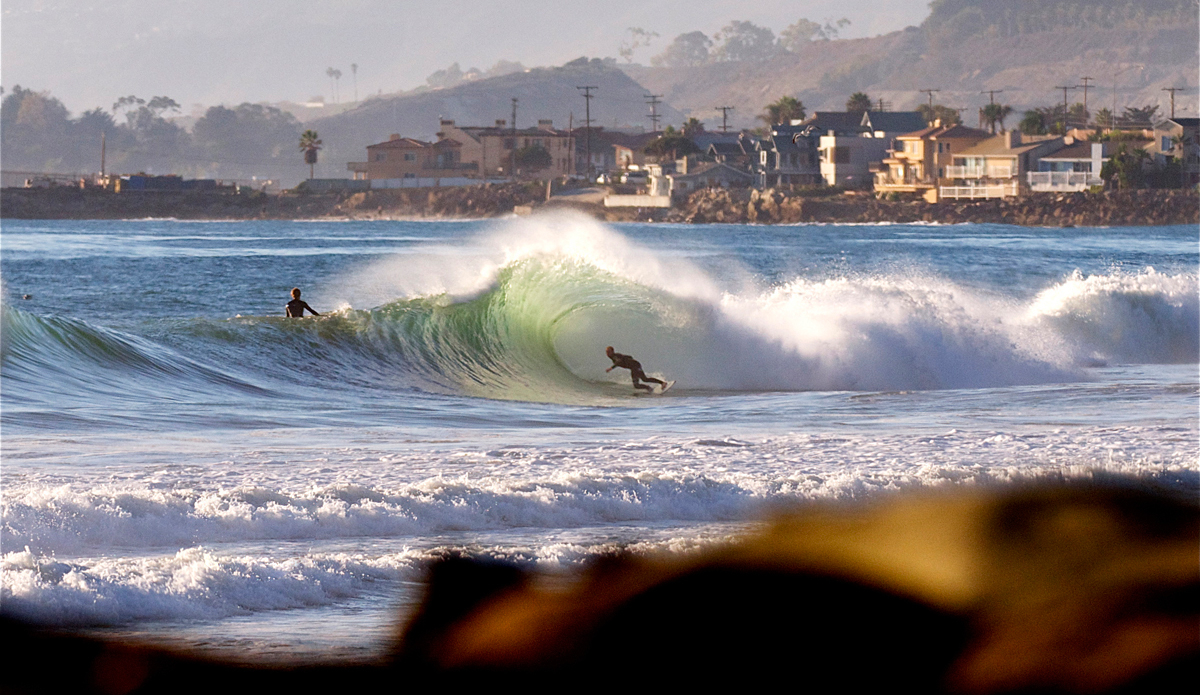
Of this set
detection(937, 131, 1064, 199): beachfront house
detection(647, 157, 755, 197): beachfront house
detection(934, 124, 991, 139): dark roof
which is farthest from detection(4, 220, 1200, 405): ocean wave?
detection(647, 157, 755, 197): beachfront house

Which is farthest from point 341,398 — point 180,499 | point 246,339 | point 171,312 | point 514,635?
point 171,312

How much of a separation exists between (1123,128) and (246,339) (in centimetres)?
11547

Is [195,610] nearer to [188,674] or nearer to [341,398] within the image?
[188,674]

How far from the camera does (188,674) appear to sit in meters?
5.93

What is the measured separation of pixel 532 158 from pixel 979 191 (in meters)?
59.8

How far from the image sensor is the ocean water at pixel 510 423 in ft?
24.7

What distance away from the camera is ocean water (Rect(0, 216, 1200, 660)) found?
24.7 ft

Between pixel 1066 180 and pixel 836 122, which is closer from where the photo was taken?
pixel 1066 180

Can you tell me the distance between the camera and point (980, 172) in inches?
4284

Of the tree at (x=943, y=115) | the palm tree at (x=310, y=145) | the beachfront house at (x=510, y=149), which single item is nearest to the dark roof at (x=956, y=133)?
the tree at (x=943, y=115)

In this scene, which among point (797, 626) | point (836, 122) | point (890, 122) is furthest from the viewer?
point (836, 122)

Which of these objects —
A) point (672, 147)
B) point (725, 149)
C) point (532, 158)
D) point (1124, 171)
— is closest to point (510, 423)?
point (1124, 171)

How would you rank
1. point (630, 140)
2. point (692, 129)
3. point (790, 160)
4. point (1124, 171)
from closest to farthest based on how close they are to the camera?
point (1124, 171), point (790, 160), point (692, 129), point (630, 140)

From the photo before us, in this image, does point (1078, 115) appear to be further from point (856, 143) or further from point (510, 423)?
point (510, 423)
